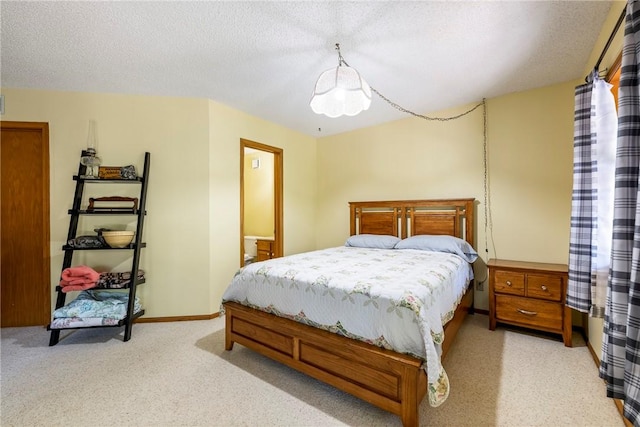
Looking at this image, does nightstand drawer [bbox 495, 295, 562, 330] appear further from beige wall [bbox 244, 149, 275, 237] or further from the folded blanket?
the folded blanket

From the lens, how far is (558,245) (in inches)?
111

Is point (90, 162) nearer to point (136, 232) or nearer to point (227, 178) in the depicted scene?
point (136, 232)

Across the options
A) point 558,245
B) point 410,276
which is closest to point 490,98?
point 558,245

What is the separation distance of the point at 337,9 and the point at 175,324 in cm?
340

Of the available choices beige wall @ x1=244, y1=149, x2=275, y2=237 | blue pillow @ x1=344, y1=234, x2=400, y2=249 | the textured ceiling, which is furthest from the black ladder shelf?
blue pillow @ x1=344, y1=234, x2=400, y2=249

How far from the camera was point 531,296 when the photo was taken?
2.57m

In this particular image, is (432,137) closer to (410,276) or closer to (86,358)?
(410,276)

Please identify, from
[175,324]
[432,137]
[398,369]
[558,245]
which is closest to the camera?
[398,369]

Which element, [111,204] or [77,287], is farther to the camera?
[111,204]

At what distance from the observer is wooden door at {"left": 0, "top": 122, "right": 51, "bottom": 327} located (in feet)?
9.67

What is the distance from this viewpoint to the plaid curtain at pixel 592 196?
174cm

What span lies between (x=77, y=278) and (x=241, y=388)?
2.03m

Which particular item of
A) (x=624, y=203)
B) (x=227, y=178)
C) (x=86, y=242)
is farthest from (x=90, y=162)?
(x=624, y=203)

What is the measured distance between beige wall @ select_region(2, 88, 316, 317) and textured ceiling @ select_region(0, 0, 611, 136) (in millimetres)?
181
